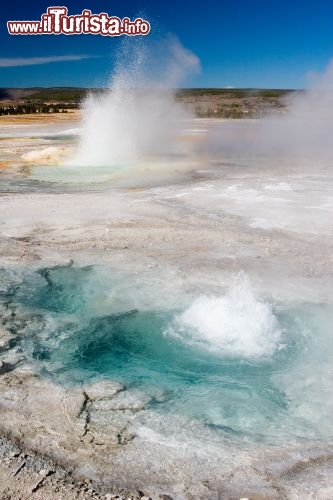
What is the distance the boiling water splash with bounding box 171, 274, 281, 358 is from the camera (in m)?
3.91

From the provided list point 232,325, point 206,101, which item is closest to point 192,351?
point 232,325

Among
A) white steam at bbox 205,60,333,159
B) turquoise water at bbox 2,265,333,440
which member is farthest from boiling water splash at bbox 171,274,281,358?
white steam at bbox 205,60,333,159

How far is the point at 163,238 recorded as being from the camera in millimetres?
6395

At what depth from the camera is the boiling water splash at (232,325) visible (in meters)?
3.91

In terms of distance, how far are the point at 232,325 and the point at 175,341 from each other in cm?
52

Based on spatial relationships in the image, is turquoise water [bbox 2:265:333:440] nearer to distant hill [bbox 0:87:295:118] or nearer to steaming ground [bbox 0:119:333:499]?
steaming ground [bbox 0:119:333:499]

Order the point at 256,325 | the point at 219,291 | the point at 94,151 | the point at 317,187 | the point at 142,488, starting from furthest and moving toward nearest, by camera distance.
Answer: the point at 94,151 < the point at 317,187 < the point at 219,291 < the point at 256,325 < the point at 142,488

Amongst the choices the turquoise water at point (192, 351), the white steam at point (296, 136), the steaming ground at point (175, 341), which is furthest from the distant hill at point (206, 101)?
the turquoise water at point (192, 351)

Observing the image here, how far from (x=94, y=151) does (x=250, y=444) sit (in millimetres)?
12069

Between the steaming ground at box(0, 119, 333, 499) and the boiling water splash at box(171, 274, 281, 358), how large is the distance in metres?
0.01

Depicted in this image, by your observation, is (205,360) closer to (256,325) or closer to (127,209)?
(256,325)

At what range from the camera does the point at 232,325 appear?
423 cm

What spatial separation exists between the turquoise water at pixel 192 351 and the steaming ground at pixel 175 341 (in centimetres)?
1

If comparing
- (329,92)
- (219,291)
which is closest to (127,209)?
(219,291)
